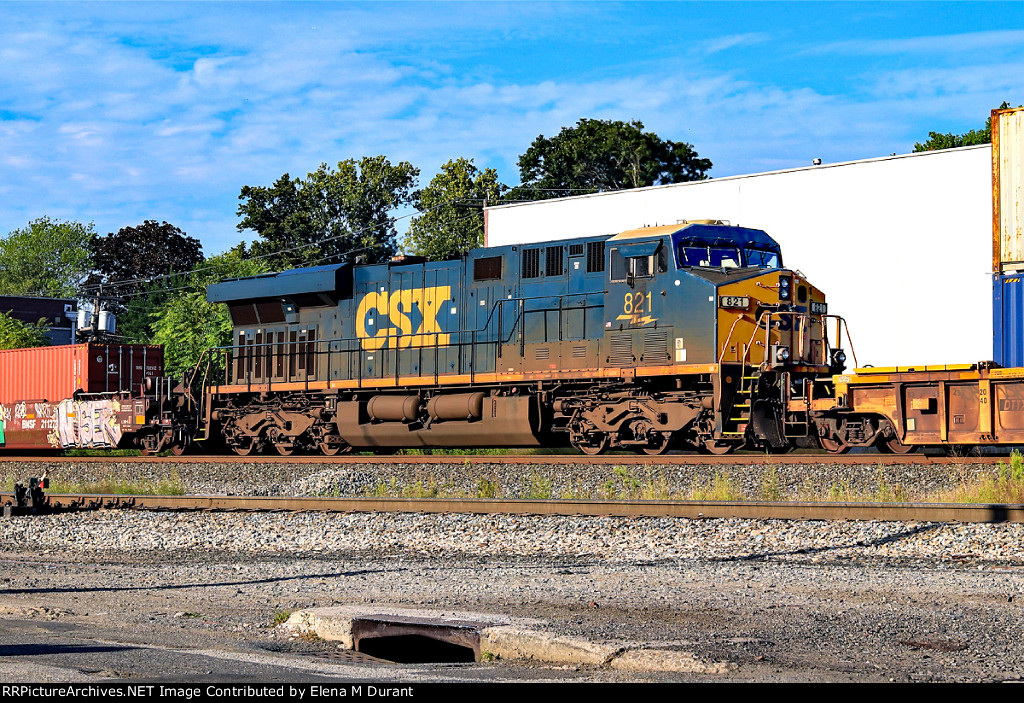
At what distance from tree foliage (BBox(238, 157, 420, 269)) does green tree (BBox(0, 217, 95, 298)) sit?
127 feet

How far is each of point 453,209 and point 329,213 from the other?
25.9 feet

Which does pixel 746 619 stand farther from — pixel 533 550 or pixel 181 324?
pixel 181 324

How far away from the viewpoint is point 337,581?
9.65 meters

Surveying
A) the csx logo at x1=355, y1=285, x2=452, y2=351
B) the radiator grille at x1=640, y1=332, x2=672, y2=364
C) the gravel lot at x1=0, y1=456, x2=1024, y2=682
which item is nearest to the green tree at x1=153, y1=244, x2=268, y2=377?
the csx logo at x1=355, y1=285, x2=452, y2=351

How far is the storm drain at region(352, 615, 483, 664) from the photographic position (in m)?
6.91

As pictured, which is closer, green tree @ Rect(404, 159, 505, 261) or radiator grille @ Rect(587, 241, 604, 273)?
radiator grille @ Rect(587, 241, 604, 273)

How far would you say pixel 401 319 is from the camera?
2097cm

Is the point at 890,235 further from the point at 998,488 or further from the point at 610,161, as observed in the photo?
the point at 610,161

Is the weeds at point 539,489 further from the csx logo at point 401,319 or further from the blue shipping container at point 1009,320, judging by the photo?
the blue shipping container at point 1009,320

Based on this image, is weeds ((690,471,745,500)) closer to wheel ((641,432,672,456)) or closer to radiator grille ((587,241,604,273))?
wheel ((641,432,672,456))

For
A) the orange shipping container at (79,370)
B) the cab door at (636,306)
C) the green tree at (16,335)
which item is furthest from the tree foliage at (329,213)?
the cab door at (636,306)

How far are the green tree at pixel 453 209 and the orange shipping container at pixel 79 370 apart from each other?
97.4ft

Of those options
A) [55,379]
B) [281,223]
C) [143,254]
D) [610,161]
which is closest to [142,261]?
[143,254]
